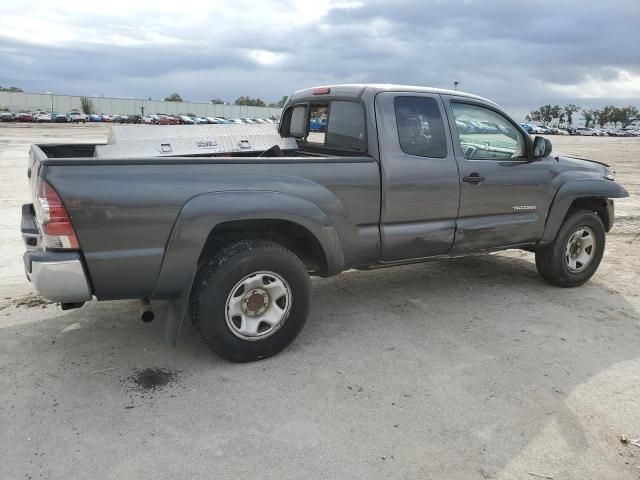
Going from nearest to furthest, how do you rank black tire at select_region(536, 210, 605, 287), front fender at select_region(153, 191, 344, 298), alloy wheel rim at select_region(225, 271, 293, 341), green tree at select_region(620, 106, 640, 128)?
front fender at select_region(153, 191, 344, 298) → alloy wheel rim at select_region(225, 271, 293, 341) → black tire at select_region(536, 210, 605, 287) → green tree at select_region(620, 106, 640, 128)

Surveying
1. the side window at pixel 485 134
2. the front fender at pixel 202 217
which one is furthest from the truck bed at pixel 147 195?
the side window at pixel 485 134

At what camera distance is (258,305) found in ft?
12.5

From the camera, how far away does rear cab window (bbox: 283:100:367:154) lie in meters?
4.43

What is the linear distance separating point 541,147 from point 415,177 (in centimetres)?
155

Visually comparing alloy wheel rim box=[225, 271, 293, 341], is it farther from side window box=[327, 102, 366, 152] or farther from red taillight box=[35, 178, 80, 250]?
side window box=[327, 102, 366, 152]

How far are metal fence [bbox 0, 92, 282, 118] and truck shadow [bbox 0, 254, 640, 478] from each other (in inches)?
3633

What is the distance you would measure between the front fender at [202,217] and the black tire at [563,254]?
298 centimetres

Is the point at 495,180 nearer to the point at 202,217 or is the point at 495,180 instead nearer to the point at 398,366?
the point at 398,366

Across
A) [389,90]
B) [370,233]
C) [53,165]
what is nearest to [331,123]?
[389,90]

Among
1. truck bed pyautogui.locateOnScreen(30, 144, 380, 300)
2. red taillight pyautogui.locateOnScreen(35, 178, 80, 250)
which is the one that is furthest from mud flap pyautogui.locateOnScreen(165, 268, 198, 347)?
red taillight pyautogui.locateOnScreen(35, 178, 80, 250)

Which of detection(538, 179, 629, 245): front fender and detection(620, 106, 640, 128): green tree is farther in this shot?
detection(620, 106, 640, 128): green tree

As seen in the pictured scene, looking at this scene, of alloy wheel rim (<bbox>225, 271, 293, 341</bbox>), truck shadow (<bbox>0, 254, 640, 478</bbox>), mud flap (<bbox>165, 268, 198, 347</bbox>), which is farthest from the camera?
alloy wheel rim (<bbox>225, 271, 293, 341</bbox>)

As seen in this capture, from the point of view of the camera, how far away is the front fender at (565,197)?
5.29m

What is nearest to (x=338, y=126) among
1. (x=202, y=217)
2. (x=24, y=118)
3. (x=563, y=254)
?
(x=202, y=217)
